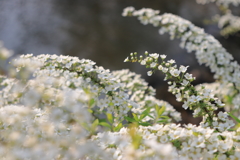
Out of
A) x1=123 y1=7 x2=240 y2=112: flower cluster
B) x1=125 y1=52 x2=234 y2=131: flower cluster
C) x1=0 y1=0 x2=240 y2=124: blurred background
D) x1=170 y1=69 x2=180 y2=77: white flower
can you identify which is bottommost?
x1=125 y1=52 x2=234 y2=131: flower cluster

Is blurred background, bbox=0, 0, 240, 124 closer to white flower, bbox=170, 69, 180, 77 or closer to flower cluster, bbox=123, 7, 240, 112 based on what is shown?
flower cluster, bbox=123, 7, 240, 112

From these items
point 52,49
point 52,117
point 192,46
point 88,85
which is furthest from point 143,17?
point 52,49

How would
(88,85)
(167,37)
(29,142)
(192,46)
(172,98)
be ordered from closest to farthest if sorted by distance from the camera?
(29,142), (88,85), (192,46), (172,98), (167,37)

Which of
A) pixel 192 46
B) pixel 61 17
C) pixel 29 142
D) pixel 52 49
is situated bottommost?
pixel 29 142

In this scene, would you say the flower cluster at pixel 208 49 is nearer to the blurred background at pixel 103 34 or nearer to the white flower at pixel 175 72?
the white flower at pixel 175 72

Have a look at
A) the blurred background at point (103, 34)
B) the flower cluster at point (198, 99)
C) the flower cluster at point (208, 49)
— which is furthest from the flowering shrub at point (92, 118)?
the blurred background at point (103, 34)

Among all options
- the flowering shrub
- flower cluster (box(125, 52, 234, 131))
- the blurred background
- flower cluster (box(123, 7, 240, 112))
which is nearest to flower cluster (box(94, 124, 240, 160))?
the flowering shrub

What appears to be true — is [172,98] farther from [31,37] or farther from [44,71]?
[44,71]
